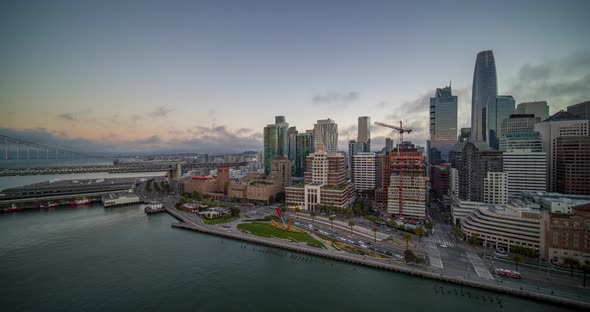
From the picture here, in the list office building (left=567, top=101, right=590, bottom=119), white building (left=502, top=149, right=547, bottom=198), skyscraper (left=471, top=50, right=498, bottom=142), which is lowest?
white building (left=502, top=149, right=547, bottom=198)

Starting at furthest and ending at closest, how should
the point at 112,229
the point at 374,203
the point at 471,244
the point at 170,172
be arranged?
the point at 170,172
the point at 374,203
the point at 112,229
the point at 471,244

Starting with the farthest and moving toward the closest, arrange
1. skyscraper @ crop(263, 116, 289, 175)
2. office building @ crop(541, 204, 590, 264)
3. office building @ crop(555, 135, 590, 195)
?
skyscraper @ crop(263, 116, 289, 175)
office building @ crop(555, 135, 590, 195)
office building @ crop(541, 204, 590, 264)

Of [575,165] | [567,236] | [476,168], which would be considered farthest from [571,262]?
[575,165]

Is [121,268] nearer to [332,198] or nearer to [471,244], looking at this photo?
[332,198]

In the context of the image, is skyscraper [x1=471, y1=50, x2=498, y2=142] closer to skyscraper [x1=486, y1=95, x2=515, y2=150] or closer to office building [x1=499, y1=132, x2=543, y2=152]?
skyscraper [x1=486, y1=95, x2=515, y2=150]

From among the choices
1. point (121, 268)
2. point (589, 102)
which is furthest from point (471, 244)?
point (589, 102)

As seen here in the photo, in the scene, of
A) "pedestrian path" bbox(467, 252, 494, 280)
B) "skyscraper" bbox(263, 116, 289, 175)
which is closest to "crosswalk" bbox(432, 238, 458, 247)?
"pedestrian path" bbox(467, 252, 494, 280)
